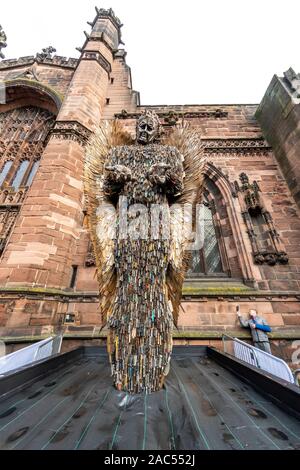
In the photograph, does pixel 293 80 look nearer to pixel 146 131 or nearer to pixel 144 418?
pixel 146 131

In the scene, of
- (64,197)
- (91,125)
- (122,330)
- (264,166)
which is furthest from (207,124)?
(122,330)

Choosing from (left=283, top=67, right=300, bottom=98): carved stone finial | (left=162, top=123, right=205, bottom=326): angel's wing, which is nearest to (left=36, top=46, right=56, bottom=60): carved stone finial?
(left=283, top=67, right=300, bottom=98): carved stone finial

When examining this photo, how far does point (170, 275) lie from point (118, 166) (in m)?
1.01

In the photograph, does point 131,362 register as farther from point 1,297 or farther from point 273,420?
point 1,297

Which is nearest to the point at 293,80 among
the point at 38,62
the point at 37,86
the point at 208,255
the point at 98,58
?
the point at 208,255

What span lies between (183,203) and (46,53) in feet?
43.5

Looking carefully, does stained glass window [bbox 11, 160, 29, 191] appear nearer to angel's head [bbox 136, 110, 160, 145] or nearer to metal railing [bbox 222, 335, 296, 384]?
angel's head [bbox 136, 110, 160, 145]

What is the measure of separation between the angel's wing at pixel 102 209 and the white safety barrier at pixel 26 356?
86cm

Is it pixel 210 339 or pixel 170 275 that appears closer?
pixel 170 275

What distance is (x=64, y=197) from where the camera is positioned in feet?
15.2

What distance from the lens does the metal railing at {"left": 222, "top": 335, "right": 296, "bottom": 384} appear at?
193cm

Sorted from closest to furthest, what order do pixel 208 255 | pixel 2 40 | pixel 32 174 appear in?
pixel 208 255 → pixel 32 174 → pixel 2 40

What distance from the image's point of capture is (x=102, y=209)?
1733 mm

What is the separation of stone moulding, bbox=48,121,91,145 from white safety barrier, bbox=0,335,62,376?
16.6 ft
